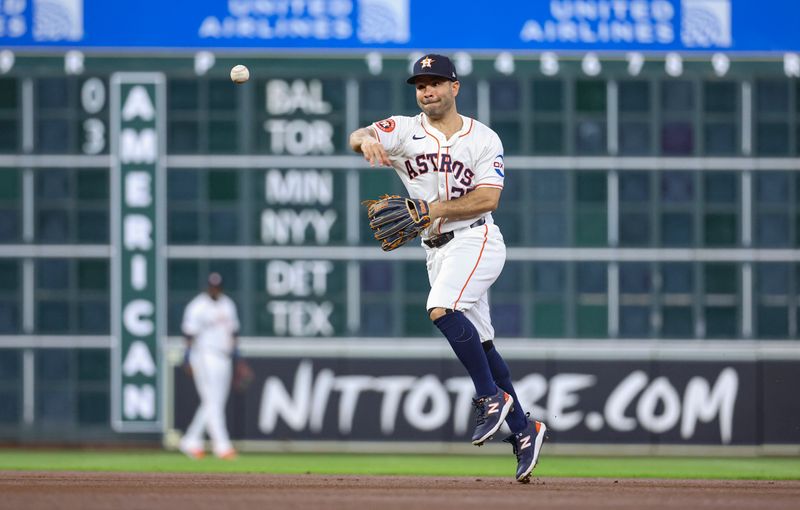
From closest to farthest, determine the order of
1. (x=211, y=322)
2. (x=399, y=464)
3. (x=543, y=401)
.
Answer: (x=399, y=464) → (x=211, y=322) → (x=543, y=401)

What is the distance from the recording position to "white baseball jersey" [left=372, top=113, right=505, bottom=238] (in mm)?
7309

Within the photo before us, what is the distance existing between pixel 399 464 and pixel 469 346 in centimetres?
547

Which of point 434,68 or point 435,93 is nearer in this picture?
point 434,68

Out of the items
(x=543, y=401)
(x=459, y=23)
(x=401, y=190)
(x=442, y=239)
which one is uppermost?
(x=459, y=23)

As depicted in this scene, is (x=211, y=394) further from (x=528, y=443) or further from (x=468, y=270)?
(x=468, y=270)

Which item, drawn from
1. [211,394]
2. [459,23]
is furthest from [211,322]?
[459,23]

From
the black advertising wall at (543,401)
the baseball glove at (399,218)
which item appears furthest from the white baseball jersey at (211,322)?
the baseball glove at (399,218)

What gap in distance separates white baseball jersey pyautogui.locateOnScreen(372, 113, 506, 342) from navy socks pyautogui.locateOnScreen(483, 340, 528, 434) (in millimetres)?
232

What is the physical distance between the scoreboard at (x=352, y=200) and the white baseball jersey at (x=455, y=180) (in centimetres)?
577

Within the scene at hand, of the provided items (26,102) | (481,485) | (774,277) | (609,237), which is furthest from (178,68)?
(481,485)

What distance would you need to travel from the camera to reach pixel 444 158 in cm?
731

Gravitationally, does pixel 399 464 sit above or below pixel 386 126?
below

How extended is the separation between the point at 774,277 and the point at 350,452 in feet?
13.6

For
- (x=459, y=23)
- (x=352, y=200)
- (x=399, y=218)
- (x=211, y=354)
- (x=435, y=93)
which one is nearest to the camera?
(x=399, y=218)
